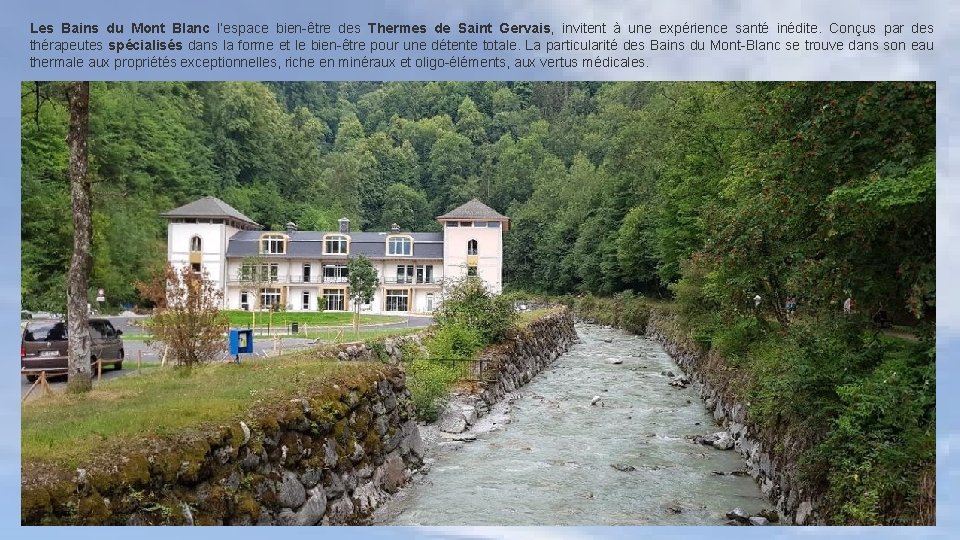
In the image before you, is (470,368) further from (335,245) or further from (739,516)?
(335,245)

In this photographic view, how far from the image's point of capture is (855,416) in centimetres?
848

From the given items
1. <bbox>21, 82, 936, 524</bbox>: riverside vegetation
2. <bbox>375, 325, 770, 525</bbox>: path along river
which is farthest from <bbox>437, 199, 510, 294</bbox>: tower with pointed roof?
<bbox>375, 325, 770, 525</bbox>: path along river

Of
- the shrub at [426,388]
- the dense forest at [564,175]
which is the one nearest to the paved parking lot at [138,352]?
the dense forest at [564,175]

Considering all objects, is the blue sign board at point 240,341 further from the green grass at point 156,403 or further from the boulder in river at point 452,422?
the boulder in river at point 452,422

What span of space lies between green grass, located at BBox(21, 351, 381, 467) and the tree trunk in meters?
0.46

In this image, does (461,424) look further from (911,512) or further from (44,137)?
(44,137)

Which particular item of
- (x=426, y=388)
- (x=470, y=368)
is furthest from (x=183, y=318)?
(x=470, y=368)

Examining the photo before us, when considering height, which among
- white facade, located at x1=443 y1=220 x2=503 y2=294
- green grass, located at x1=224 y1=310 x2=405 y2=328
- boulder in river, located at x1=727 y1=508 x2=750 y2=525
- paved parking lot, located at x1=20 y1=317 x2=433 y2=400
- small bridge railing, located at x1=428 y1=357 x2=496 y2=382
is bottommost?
boulder in river, located at x1=727 y1=508 x2=750 y2=525

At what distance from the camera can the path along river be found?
1040cm

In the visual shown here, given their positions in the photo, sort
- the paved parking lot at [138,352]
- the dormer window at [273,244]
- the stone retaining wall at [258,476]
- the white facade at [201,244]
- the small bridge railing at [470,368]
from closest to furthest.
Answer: the stone retaining wall at [258,476], the paved parking lot at [138,352], the small bridge railing at [470,368], the white facade at [201,244], the dormer window at [273,244]

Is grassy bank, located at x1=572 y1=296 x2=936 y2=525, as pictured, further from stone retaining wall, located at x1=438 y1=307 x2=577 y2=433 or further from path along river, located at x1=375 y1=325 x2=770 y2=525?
stone retaining wall, located at x1=438 y1=307 x2=577 y2=433

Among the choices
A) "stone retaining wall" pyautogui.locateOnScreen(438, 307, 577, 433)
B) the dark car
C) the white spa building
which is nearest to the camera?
the dark car

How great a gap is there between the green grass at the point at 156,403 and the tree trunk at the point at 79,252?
46cm

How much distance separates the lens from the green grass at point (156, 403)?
724cm
